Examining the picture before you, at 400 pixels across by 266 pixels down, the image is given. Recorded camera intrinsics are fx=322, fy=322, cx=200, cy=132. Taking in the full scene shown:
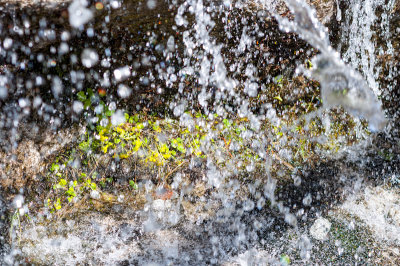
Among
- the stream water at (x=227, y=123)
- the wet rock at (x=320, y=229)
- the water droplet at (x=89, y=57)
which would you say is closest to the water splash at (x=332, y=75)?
the stream water at (x=227, y=123)

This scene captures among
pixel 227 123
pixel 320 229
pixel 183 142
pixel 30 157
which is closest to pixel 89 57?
pixel 30 157

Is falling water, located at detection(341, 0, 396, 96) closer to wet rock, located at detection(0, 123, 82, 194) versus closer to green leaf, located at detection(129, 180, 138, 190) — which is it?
green leaf, located at detection(129, 180, 138, 190)

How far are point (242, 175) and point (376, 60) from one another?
1.56 metres

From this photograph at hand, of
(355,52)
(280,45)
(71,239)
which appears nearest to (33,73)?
(71,239)

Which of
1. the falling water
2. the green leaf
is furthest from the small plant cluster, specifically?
the falling water

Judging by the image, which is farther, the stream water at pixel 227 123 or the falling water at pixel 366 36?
the falling water at pixel 366 36

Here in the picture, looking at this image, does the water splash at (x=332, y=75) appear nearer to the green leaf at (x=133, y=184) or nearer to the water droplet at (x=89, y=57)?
the water droplet at (x=89, y=57)

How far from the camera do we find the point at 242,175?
2.71 m

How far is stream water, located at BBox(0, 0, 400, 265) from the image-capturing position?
Result: 7.22ft

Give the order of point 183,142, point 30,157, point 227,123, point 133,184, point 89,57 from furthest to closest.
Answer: point 227,123
point 183,142
point 133,184
point 30,157
point 89,57

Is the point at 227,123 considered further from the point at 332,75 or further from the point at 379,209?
the point at 379,209

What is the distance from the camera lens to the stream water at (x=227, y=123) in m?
2.20

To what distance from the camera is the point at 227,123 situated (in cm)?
288

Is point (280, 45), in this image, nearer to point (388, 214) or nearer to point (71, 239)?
point (388, 214)
